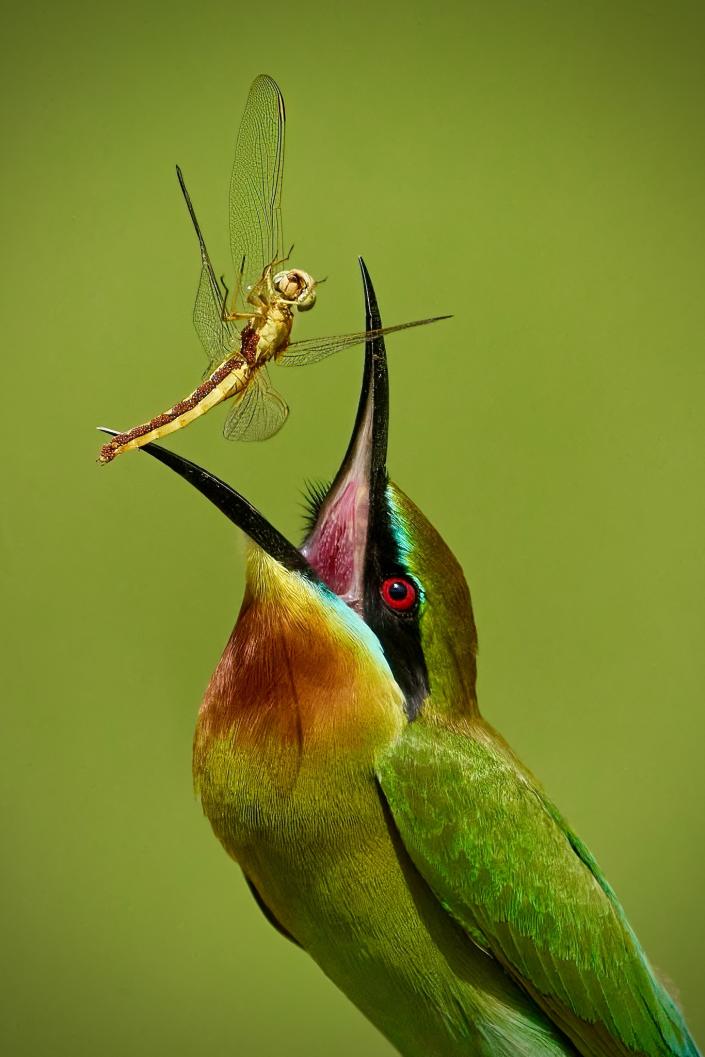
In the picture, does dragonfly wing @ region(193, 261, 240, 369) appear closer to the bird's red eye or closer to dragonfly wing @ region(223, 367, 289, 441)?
dragonfly wing @ region(223, 367, 289, 441)

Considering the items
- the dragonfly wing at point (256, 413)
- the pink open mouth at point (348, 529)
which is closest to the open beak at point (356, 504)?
the pink open mouth at point (348, 529)

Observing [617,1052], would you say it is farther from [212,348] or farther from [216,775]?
[212,348]

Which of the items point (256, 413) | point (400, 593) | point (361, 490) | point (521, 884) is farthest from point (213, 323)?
point (521, 884)

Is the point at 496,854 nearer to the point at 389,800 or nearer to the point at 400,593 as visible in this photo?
the point at 389,800

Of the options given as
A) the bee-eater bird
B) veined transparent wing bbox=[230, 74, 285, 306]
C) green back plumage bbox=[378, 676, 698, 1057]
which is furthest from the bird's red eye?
veined transparent wing bbox=[230, 74, 285, 306]

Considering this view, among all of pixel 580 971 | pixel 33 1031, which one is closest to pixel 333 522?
pixel 580 971

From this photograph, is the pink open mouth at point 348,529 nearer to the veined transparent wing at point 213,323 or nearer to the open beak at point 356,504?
the open beak at point 356,504
